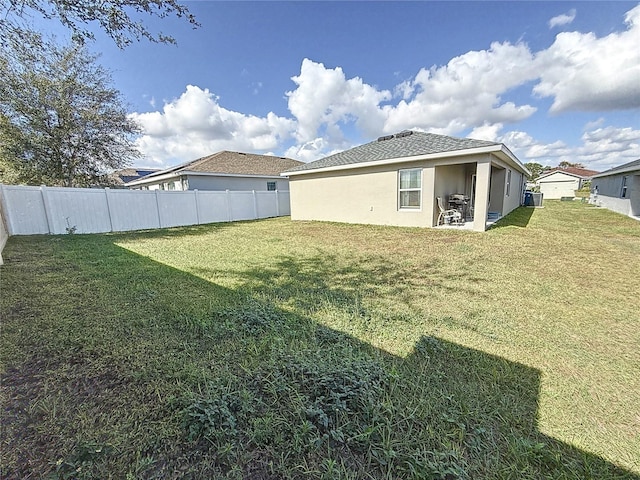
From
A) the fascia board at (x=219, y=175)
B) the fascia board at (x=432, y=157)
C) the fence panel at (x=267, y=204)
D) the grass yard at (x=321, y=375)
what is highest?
the fascia board at (x=219, y=175)

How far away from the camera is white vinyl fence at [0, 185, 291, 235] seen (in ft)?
29.4

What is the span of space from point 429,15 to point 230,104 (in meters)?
11.8

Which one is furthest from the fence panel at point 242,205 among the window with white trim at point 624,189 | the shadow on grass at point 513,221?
the window with white trim at point 624,189

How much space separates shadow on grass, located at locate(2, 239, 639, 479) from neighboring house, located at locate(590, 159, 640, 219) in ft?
55.9

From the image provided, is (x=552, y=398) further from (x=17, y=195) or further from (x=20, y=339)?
(x=17, y=195)

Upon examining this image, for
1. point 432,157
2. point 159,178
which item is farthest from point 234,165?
point 432,157

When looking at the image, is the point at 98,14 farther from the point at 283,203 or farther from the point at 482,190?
the point at 283,203

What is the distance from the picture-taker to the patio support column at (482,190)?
855 cm

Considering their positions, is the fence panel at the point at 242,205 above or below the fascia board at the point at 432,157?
below

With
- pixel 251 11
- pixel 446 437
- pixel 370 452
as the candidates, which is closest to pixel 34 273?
pixel 370 452

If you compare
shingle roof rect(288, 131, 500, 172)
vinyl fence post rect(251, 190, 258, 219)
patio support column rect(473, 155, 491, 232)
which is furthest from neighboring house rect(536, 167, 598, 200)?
vinyl fence post rect(251, 190, 258, 219)

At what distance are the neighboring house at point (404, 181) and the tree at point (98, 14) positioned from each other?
26.2 feet

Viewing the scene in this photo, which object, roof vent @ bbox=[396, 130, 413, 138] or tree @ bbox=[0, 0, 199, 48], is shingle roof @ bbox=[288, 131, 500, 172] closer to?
roof vent @ bbox=[396, 130, 413, 138]

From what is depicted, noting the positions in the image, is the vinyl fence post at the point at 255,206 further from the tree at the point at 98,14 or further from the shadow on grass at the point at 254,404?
the shadow on grass at the point at 254,404
